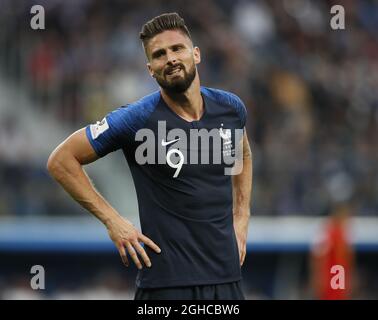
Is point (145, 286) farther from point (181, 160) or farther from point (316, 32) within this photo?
point (316, 32)

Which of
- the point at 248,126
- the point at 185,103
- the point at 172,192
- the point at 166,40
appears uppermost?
the point at 248,126

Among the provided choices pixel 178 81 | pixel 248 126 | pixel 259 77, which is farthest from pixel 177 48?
pixel 259 77

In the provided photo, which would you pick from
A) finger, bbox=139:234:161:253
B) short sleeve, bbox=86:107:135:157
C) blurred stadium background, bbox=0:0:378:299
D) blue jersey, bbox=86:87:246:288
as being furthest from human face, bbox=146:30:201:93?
blurred stadium background, bbox=0:0:378:299

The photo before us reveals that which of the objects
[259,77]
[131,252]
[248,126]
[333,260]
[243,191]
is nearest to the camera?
[131,252]

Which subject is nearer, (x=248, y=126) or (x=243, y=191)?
(x=243, y=191)

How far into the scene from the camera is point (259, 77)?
13383 mm

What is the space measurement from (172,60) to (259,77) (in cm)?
799

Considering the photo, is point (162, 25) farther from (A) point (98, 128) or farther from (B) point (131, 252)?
(B) point (131, 252)

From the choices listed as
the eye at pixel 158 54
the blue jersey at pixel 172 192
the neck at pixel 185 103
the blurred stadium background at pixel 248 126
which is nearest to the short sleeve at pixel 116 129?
the blue jersey at pixel 172 192

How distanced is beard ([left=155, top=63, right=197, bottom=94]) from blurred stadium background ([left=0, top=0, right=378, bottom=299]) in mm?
5984

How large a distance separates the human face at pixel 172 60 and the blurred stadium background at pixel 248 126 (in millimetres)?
6004

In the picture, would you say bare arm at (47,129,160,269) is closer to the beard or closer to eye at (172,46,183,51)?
the beard

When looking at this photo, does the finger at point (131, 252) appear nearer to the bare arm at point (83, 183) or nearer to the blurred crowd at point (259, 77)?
the bare arm at point (83, 183)
